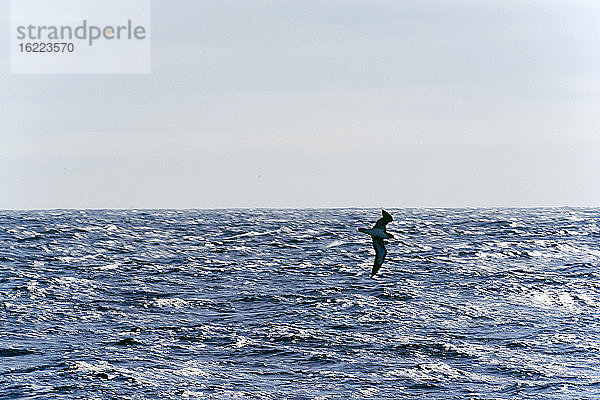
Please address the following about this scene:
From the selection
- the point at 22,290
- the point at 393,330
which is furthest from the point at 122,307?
the point at 393,330

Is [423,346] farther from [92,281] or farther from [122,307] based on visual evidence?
[92,281]

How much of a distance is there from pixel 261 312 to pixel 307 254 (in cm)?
2376

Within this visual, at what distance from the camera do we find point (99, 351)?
106ft

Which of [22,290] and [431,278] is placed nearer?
[22,290]

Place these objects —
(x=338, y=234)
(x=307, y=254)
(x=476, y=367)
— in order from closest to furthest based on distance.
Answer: (x=476, y=367)
(x=307, y=254)
(x=338, y=234)

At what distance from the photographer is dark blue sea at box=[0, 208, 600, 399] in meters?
28.2

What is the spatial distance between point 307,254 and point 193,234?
23.5 meters

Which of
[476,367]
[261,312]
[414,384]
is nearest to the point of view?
[414,384]

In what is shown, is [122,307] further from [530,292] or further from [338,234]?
[338,234]

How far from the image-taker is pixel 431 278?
5091cm

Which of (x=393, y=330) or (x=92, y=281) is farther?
(x=92, y=281)

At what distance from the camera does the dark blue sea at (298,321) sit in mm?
28203

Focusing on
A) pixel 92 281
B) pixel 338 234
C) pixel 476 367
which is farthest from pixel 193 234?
pixel 476 367

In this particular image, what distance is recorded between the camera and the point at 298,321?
3788cm
